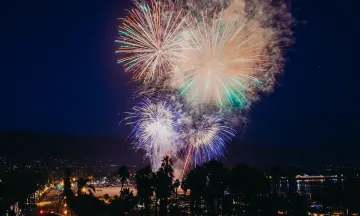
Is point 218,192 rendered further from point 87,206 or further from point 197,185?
point 87,206

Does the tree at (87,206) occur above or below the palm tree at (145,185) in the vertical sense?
below

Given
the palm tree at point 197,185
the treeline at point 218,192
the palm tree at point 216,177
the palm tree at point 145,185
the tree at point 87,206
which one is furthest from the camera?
the palm tree at point 216,177

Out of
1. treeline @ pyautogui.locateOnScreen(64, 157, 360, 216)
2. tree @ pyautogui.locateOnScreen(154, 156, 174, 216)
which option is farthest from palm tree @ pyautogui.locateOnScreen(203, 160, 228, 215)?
tree @ pyautogui.locateOnScreen(154, 156, 174, 216)

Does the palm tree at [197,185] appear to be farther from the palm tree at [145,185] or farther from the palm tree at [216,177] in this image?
the palm tree at [145,185]

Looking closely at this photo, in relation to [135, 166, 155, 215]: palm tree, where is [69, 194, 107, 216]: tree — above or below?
below

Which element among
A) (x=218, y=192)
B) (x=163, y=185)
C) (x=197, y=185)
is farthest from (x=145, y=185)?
(x=218, y=192)

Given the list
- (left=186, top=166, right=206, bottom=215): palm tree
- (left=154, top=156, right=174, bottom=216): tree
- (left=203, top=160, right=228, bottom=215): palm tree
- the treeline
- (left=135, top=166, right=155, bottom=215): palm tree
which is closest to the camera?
the treeline

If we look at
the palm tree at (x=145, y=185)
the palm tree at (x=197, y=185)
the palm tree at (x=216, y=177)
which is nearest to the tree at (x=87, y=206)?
the palm tree at (x=145, y=185)

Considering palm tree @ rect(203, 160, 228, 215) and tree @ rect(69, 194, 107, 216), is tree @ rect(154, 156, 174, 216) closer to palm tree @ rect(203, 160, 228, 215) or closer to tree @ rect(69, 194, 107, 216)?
palm tree @ rect(203, 160, 228, 215)

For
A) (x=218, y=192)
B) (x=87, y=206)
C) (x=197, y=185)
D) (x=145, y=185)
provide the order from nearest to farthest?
(x=87, y=206), (x=145, y=185), (x=197, y=185), (x=218, y=192)

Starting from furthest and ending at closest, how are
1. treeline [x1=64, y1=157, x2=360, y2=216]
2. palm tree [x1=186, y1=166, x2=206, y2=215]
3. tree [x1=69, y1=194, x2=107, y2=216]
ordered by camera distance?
1. palm tree [x1=186, y1=166, x2=206, y2=215]
2. treeline [x1=64, y1=157, x2=360, y2=216]
3. tree [x1=69, y1=194, x2=107, y2=216]

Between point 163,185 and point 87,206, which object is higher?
point 163,185

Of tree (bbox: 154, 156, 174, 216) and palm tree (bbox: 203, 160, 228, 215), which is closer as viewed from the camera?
tree (bbox: 154, 156, 174, 216)

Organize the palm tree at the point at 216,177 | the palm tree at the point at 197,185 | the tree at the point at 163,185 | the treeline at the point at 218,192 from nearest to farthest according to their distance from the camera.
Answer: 1. the treeline at the point at 218,192
2. the tree at the point at 163,185
3. the palm tree at the point at 197,185
4. the palm tree at the point at 216,177
